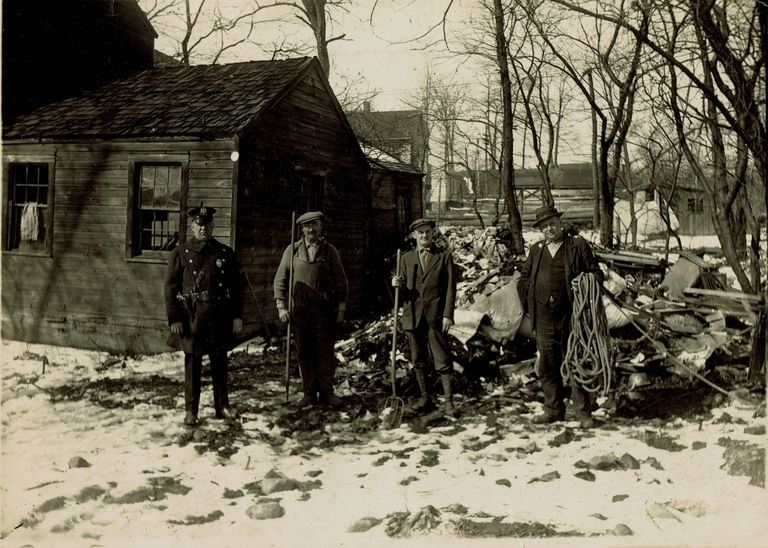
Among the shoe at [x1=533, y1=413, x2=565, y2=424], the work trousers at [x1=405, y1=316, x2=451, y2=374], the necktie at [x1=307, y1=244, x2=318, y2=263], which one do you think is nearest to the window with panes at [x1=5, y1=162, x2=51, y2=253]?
the necktie at [x1=307, y1=244, x2=318, y2=263]

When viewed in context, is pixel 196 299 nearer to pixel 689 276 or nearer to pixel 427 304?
pixel 427 304

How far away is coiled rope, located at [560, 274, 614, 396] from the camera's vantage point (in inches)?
220

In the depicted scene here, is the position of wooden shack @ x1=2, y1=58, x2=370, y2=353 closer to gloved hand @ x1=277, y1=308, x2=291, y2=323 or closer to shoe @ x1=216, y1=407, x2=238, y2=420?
gloved hand @ x1=277, y1=308, x2=291, y2=323

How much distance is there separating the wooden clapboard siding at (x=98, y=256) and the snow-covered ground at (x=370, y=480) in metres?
3.94

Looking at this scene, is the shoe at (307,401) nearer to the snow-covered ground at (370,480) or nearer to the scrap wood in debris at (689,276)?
the snow-covered ground at (370,480)

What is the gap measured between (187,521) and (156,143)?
7.97 m

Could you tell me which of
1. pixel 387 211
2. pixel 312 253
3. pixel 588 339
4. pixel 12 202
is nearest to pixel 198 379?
pixel 312 253

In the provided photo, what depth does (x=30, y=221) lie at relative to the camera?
11.0 metres

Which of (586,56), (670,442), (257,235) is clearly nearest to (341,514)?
(670,442)

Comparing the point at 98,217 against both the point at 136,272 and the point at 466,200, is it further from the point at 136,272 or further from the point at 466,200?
the point at 466,200

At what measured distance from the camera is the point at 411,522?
12.1 feet

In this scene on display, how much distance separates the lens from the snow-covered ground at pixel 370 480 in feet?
11.7

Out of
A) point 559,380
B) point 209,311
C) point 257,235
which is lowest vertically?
point 559,380

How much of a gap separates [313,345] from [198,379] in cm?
129
